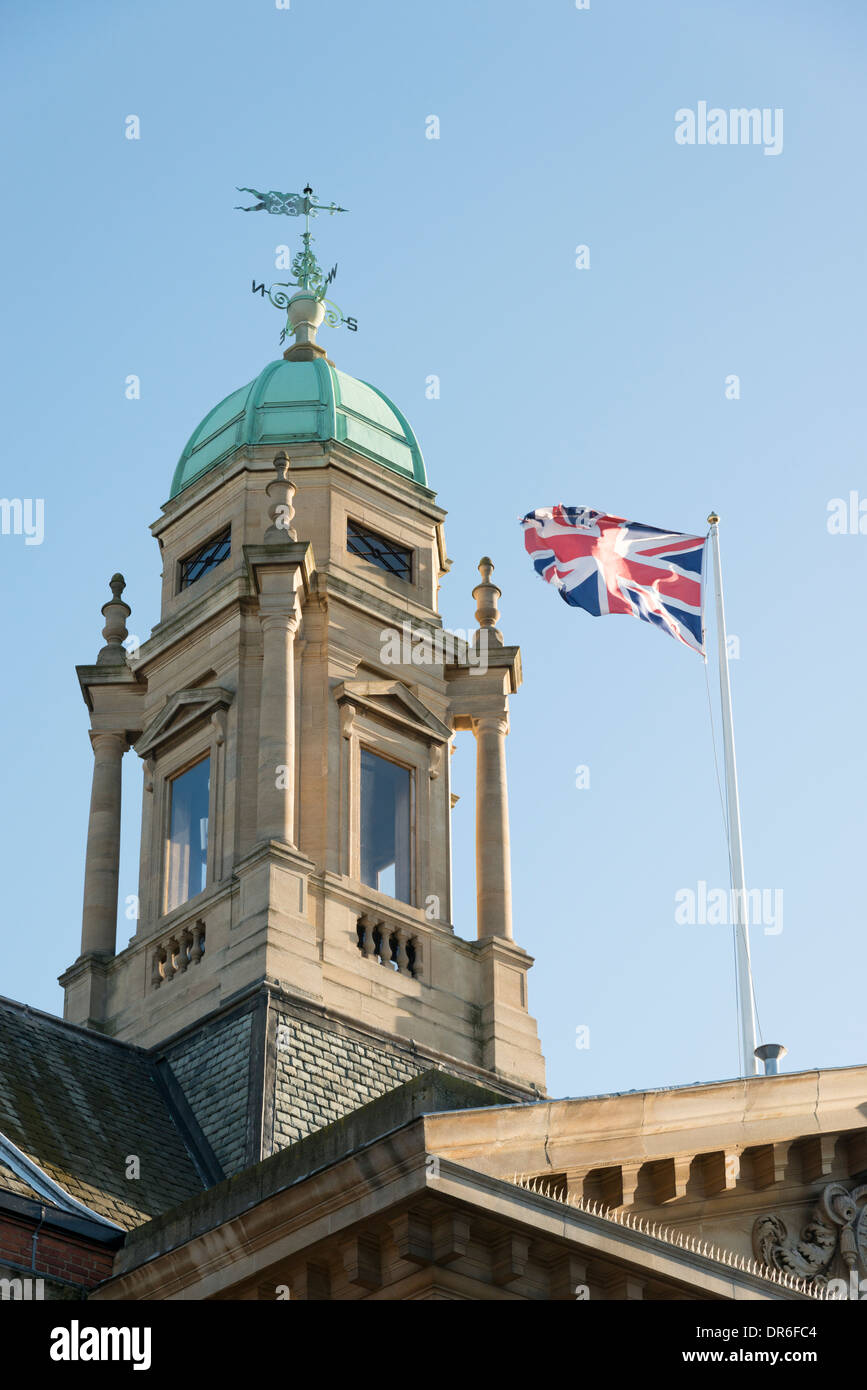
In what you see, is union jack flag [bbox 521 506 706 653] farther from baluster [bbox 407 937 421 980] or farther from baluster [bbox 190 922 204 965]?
baluster [bbox 190 922 204 965]

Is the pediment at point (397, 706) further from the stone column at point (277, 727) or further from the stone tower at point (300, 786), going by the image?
the stone column at point (277, 727)

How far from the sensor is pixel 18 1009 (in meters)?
32.0

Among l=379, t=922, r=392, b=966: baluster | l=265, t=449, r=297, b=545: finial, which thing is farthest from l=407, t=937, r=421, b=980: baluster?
l=265, t=449, r=297, b=545: finial

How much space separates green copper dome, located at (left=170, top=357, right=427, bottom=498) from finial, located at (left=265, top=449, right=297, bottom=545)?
73.7 inches

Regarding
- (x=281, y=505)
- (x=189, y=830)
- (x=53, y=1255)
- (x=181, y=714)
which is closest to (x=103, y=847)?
(x=189, y=830)

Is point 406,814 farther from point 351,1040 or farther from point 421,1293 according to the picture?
point 421,1293

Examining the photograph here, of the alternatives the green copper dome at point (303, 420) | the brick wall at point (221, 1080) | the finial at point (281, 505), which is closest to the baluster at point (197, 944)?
the brick wall at point (221, 1080)

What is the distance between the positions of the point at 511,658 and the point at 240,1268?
1843 cm

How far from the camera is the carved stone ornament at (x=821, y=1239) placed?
22578mm

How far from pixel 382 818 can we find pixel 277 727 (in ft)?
10.3

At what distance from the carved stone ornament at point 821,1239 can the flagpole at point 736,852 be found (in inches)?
218

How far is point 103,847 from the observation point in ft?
121

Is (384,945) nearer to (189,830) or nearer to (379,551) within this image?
(189,830)
